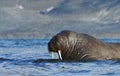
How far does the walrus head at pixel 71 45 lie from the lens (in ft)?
78.9

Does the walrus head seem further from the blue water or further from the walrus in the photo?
the blue water

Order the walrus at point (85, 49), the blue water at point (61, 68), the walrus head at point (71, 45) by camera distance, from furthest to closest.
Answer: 1. the walrus at point (85, 49)
2. the walrus head at point (71, 45)
3. the blue water at point (61, 68)

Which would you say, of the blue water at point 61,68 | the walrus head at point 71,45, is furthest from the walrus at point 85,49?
the blue water at point 61,68

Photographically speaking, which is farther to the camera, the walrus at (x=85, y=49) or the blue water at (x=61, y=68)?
the walrus at (x=85, y=49)

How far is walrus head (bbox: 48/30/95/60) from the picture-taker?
2406 cm

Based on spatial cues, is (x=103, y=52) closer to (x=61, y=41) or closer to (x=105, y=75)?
(x=61, y=41)

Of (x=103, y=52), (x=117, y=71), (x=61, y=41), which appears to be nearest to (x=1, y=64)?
(x=61, y=41)

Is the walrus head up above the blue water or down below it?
above

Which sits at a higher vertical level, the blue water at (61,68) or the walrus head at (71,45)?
the walrus head at (71,45)

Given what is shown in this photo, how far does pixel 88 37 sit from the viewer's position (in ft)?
82.0

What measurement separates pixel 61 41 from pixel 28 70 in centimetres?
297

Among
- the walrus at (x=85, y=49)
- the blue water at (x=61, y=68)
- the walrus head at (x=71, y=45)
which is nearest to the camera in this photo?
the blue water at (x=61, y=68)

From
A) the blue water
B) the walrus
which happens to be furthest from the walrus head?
the blue water

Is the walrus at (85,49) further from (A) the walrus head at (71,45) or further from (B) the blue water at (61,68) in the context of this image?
(B) the blue water at (61,68)
